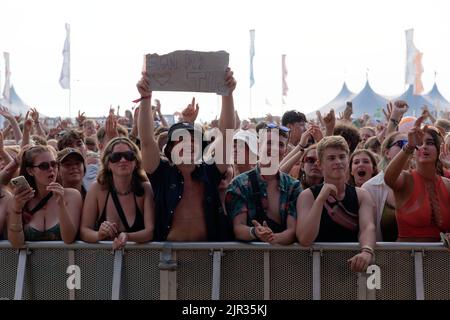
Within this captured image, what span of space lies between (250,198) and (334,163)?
24.1 inches

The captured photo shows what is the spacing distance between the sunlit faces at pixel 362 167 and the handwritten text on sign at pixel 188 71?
1.77 metres

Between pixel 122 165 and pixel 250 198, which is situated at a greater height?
pixel 122 165

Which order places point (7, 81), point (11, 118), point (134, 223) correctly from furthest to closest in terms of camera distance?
1. point (7, 81)
2. point (11, 118)
3. point (134, 223)

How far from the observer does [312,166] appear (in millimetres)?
6535

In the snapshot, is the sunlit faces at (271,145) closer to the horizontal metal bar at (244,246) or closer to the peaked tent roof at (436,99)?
the horizontal metal bar at (244,246)

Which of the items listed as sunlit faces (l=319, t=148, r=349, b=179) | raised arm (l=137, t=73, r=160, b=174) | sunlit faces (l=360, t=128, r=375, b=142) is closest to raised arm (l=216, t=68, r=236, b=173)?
raised arm (l=137, t=73, r=160, b=174)

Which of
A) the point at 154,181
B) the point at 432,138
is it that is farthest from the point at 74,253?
the point at 432,138

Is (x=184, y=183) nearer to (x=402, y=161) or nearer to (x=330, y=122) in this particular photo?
(x=402, y=161)

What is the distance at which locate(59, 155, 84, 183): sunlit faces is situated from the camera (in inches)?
257

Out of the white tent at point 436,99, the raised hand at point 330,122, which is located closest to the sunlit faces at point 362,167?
the raised hand at point 330,122

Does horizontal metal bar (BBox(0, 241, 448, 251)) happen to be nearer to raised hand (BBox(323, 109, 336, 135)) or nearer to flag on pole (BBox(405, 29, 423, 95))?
raised hand (BBox(323, 109, 336, 135))

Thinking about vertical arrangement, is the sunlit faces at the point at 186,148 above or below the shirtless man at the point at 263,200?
above

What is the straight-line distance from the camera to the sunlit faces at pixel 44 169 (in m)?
5.74

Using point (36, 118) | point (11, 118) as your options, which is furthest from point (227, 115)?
point (36, 118)
